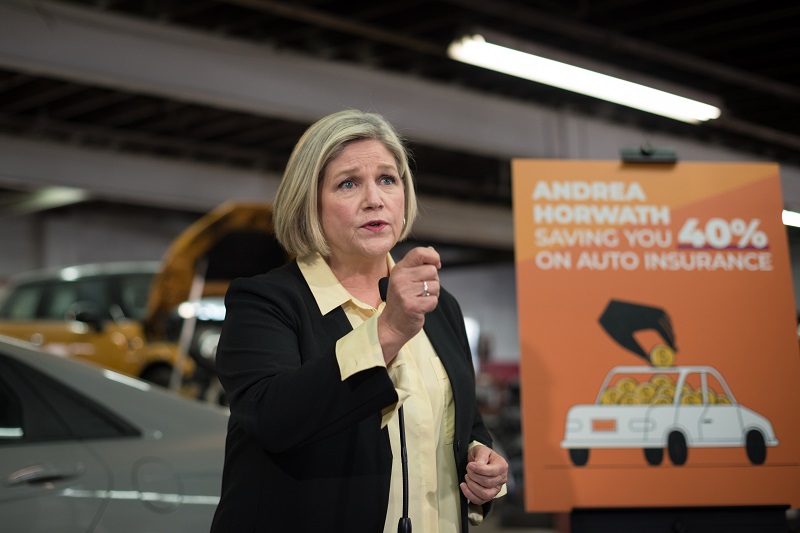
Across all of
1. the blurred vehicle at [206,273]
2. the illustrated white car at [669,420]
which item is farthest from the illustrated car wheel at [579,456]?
the blurred vehicle at [206,273]

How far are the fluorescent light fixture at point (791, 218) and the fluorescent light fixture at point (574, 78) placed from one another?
3596 mm

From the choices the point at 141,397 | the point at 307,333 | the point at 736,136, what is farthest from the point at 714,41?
the point at 307,333

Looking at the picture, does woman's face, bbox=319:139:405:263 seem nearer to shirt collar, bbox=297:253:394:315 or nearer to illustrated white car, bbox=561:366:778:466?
shirt collar, bbox=297:253:394:315

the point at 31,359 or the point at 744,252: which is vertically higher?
the point at 744,252

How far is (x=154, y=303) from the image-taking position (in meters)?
8.12

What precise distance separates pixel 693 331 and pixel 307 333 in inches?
59.2

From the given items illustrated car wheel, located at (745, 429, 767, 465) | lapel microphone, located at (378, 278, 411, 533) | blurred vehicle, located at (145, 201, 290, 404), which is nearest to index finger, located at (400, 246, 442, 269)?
lapel microphone, located at (378, 278, 411, 533)

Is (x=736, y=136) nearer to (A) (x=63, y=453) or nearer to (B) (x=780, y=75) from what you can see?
(B) (x=780, y=75)

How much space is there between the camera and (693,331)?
2.67 metres

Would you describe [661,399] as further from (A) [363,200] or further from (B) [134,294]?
(B) [134,294]

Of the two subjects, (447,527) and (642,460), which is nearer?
(447,527)

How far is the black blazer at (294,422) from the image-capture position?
1.37 m

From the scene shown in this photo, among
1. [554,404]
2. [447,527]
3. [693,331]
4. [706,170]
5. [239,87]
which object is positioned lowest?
[447,527]

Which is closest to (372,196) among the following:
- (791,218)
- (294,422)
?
(294,422)
